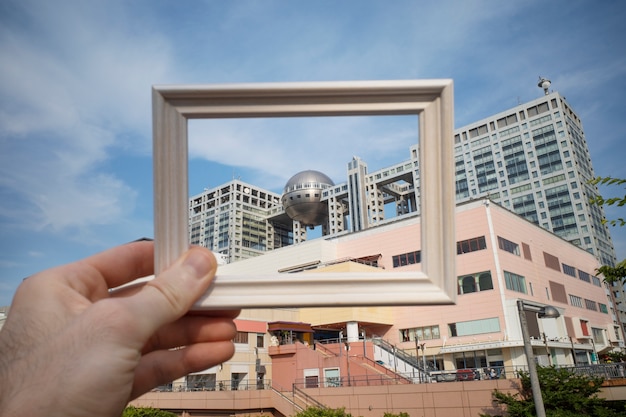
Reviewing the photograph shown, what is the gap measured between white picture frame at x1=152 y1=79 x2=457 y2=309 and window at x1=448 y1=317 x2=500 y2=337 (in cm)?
3155

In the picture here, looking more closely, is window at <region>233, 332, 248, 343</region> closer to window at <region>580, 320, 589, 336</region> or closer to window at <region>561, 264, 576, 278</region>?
window at <region>561, 264, 576, 278</region>

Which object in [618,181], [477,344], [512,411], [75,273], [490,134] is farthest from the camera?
[490,134]

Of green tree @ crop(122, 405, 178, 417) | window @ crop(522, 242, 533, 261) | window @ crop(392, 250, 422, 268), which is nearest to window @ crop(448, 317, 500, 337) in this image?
window @ crop(392, 250, 422, 268)

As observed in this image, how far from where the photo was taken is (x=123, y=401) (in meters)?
1.70

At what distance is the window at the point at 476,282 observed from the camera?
31217 millimetres

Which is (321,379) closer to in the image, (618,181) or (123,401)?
(618,181)

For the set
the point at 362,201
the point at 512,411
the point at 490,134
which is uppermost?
the point at 490,134

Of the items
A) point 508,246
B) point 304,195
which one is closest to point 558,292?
point 508,246

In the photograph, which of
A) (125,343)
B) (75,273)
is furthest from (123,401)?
(75,273)

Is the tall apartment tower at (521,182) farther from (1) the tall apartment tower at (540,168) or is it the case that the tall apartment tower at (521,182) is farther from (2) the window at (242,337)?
(2) the window at (242,337)

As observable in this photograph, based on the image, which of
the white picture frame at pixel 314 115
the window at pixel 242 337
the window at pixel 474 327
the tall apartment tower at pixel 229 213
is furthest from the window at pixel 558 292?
the white picture frame at pixel 314 115

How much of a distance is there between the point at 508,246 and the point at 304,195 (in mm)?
26052

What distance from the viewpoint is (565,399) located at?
50.5ft

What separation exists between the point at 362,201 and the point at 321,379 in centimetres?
3694
